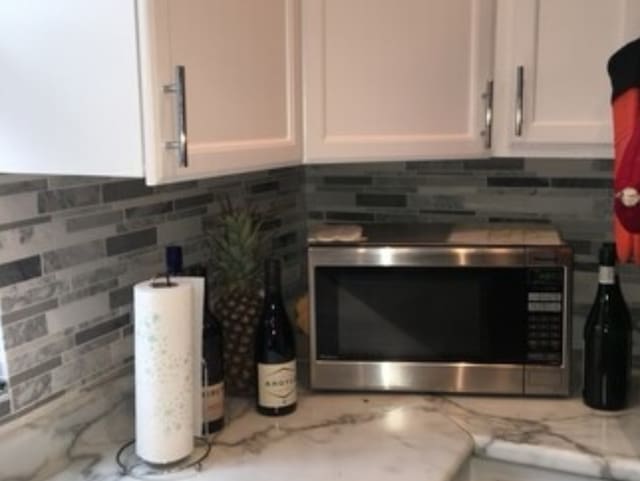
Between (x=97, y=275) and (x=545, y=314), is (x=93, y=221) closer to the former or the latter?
(x=97, y=275)

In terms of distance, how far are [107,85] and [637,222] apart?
94 cm

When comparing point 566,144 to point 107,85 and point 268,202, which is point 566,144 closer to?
point 268,202

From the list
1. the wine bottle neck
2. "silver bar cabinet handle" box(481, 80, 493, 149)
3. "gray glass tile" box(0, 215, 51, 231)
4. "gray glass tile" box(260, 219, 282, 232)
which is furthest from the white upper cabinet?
"gray glass tile" box(260, 219, 282, 232)

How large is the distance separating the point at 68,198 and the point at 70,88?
0.33 metres

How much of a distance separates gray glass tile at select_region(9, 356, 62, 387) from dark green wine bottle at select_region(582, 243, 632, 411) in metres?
1.03

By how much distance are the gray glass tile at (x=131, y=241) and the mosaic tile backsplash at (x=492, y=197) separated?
0.66m

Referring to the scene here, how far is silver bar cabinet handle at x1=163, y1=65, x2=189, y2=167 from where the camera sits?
3.52 ft

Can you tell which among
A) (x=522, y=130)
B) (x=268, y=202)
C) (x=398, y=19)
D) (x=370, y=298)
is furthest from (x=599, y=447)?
(x=268, y=202)

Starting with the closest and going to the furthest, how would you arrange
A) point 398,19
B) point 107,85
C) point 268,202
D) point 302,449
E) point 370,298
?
point 107,85 → point 302,449 → point 398,19 → point 370,298 → point 268,202

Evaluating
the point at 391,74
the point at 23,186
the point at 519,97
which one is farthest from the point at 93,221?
the point at 519,97

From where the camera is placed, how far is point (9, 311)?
126 centimetres

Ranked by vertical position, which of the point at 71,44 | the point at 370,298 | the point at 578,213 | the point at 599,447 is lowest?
the point at 599,447

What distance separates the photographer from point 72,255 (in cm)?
138

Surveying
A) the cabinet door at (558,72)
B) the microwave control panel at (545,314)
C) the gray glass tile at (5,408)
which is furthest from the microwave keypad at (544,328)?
the gray glass tile at (5,408)
